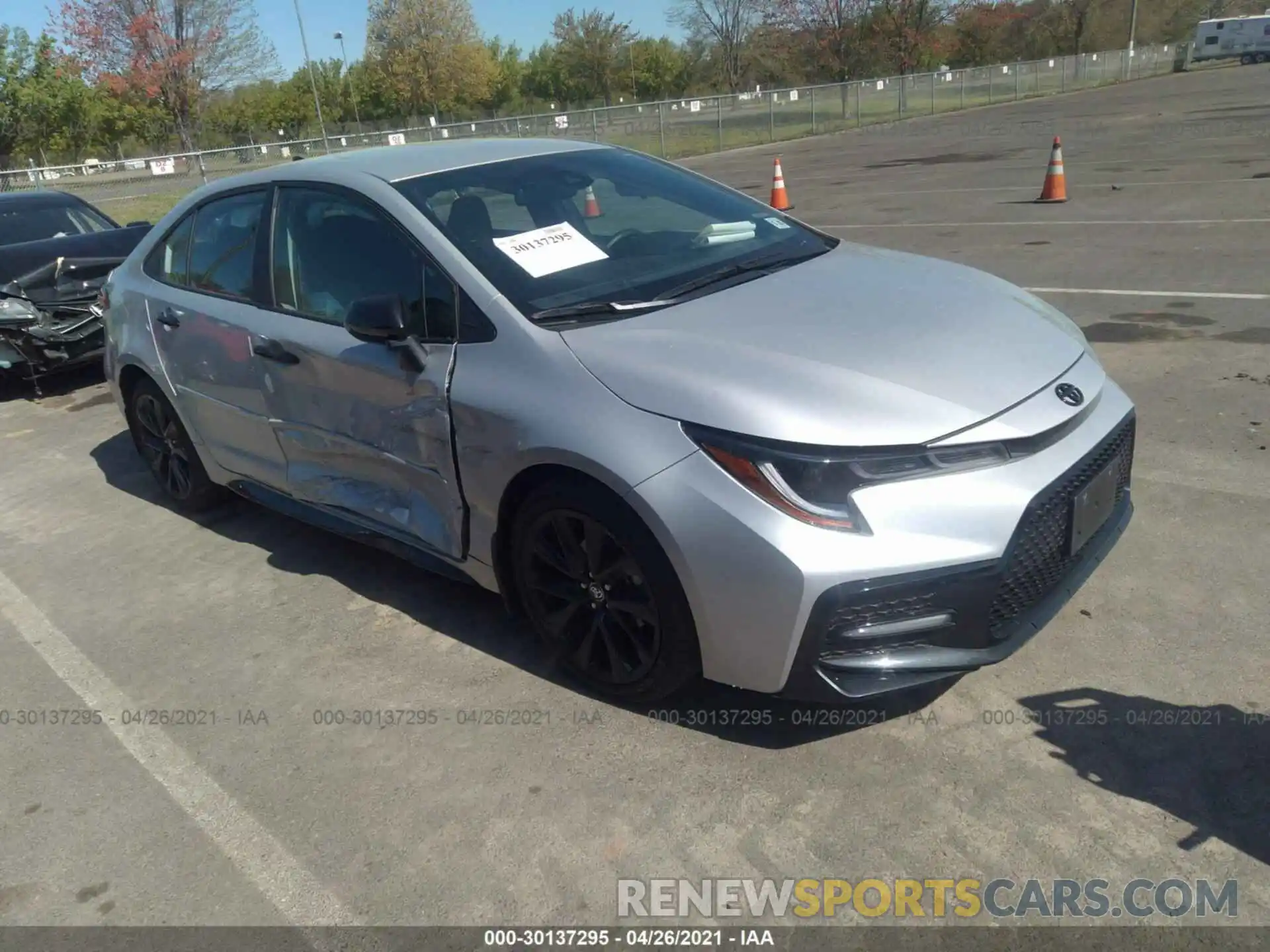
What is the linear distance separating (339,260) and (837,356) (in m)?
2.06

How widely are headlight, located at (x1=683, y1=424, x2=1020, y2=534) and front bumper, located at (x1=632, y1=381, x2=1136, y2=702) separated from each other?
3 centimetres

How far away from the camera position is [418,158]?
404cm

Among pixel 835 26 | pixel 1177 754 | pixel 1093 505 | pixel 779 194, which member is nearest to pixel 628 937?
pixel 1177 754

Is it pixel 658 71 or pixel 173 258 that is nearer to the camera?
pixel 173 258

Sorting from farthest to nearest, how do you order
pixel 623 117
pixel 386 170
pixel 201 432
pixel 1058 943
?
1. pixel 623 117
2. pixel 201 432
3. pixel 386 170
4. pixel 1058 943

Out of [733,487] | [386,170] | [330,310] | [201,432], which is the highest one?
[386,170]

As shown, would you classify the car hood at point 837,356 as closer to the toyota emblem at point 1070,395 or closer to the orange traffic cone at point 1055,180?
the toyota emblem at point 1070,395

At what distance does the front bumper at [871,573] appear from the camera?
256 cm

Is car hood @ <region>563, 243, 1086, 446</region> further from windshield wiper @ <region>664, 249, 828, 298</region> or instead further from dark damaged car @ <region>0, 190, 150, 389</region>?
dark damaged car @ <region>0, 190, 150, 389</region>

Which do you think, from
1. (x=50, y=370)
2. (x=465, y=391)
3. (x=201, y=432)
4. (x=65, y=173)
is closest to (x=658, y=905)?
(x=465, y=391)

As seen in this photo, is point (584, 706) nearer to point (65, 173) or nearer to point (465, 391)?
point (465, 391)

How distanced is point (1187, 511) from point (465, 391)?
299 centimetres

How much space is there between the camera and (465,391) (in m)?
3.26

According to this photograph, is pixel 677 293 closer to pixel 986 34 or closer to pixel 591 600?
pixel 591 600
